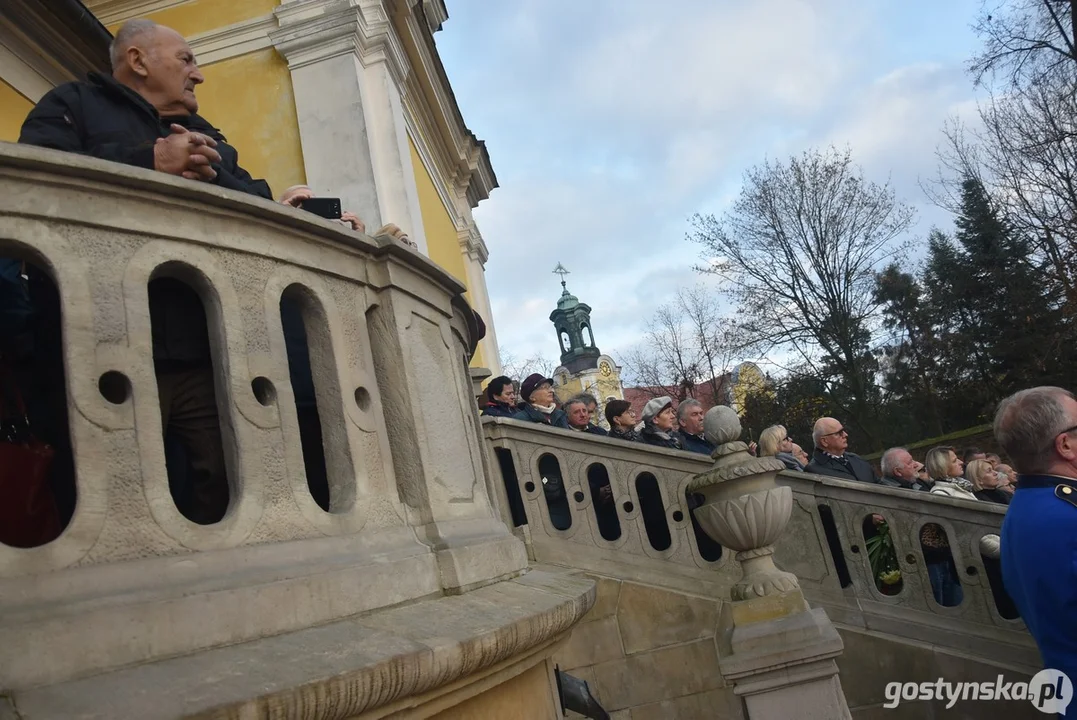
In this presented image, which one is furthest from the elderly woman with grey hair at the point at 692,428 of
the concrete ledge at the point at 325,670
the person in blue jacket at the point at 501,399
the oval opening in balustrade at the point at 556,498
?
the concrete ledge at the point at 325,670

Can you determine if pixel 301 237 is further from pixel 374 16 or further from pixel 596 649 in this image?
pixel 374 16

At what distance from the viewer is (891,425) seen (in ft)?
97.3

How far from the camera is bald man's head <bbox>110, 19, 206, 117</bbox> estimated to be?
9.68 ft

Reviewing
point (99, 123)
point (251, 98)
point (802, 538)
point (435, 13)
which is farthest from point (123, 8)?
point (802, 538)

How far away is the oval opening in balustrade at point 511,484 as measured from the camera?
21.5 ft

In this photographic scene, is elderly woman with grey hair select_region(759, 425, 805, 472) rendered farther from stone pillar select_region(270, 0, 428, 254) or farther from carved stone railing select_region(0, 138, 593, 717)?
stone pillar select_region(270, 0, 428, 254)

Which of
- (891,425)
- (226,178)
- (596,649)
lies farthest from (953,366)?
(226,178)

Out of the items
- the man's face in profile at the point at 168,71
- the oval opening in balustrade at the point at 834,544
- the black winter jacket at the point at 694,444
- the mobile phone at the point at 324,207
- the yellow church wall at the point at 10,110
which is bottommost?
the oval opening in balustrade at the point at 834,544

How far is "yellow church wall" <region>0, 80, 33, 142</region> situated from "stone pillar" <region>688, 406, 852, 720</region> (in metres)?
5.81

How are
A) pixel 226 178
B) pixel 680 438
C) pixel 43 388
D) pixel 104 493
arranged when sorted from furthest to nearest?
pixel 680 438 → pixel 226 178 → pixel 43 388 → pixel 104 493

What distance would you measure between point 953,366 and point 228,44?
25970 millimetres

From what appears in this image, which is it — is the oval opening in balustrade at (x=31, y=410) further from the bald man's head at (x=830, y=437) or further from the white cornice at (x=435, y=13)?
the white cornice at (x=435, y=13)

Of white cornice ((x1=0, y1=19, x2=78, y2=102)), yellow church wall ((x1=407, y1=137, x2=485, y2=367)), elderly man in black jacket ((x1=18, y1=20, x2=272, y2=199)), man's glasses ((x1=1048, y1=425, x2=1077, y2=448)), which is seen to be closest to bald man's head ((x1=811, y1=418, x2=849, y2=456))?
man's glasses ((x1=1048, y1=425, x2=1077, y2=448))

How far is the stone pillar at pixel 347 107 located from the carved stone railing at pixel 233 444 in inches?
257
